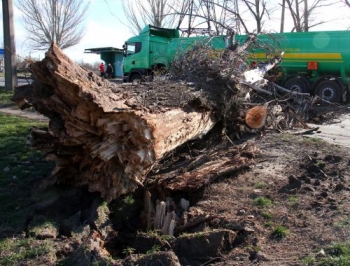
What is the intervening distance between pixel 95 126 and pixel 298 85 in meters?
14.4

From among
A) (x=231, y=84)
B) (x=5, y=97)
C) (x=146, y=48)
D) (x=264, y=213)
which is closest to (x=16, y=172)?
(x=264, y=213)

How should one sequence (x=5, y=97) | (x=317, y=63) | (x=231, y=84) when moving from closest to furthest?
1. (x=231, y=84)
2. (x=5, y=97)
3. (x=317, y=63)

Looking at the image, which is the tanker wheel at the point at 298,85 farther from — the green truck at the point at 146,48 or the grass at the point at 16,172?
the grass at the point at 16,172

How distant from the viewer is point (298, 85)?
17344mm

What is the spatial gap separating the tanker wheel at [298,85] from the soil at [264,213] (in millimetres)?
10838

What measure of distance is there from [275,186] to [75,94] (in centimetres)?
296

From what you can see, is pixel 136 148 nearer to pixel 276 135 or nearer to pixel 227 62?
pixel 227 62

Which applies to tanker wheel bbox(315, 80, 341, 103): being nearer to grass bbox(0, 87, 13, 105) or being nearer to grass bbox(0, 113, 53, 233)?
grass bbox(0, 87, 13, 105)

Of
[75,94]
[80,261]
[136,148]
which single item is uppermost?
[75,94]

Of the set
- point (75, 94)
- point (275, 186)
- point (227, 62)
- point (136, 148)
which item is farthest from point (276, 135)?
point (75, 94)

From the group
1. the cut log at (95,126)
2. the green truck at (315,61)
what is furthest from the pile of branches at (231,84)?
the green truck at (315,61)

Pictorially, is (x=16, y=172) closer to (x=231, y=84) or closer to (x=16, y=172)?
(x=16, y=172)

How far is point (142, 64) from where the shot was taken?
67.5 ft

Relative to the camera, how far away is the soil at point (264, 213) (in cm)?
389
